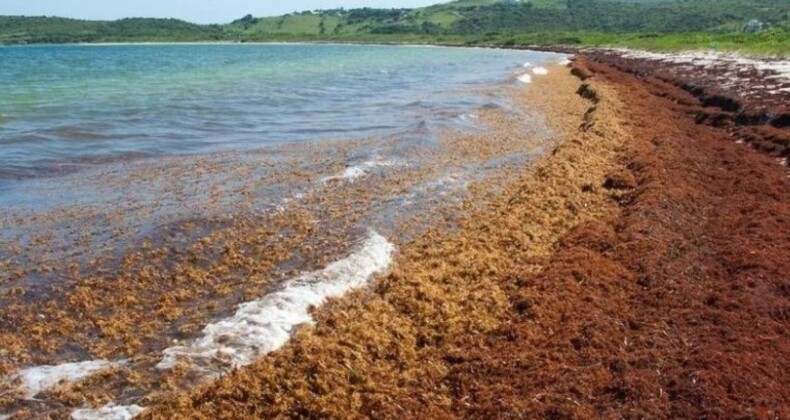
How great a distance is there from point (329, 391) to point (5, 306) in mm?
4804

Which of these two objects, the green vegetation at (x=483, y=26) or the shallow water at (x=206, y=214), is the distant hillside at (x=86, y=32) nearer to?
the green vegetation at (x=483, y=26)

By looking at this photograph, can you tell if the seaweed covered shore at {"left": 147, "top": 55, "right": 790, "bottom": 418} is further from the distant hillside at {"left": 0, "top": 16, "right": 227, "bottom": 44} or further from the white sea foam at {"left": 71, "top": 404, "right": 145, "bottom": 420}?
the distant hillside at {"left": 0, "top": 16, "right": 227, "bottom": 44}

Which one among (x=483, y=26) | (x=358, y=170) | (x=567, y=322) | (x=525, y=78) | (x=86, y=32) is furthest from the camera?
(x=483, y=26)

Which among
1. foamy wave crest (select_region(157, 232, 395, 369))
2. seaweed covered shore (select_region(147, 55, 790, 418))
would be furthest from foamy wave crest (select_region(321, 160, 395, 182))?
foamy wave crest (select_region(157, 232, 395, 369))

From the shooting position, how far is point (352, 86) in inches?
1592

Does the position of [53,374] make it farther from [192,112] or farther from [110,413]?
[192,112]

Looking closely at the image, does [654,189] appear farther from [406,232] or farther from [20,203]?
[20,203]

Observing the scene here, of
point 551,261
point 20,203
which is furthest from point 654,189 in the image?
point 20,203

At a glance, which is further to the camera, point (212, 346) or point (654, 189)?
point (654, 189)

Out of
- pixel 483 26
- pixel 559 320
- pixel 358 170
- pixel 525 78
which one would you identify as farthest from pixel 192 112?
pixel 483 26

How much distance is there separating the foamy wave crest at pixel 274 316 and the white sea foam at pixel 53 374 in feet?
2.26

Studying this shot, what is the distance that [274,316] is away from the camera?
24.8 feet

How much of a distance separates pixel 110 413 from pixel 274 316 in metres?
2.23

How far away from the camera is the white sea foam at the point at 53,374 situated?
620 cm
